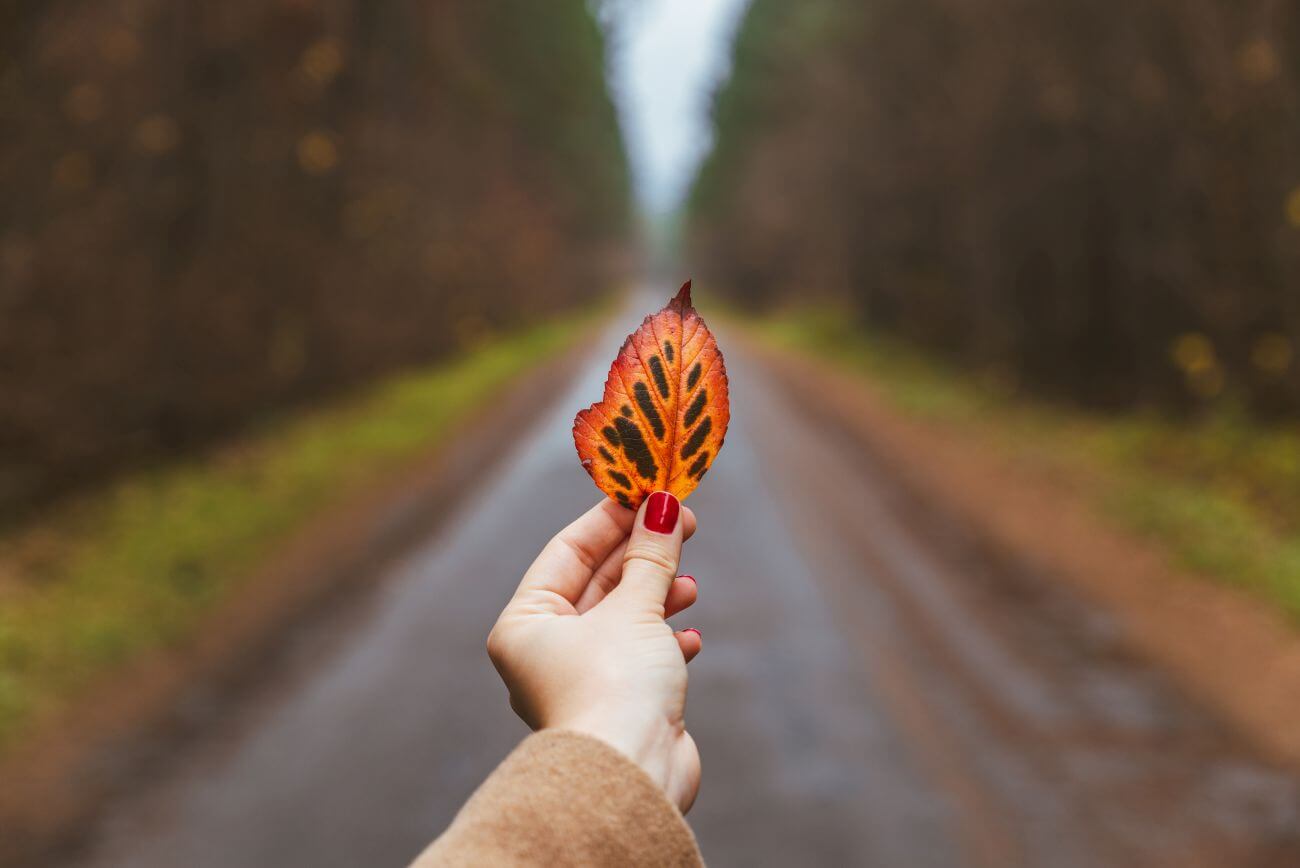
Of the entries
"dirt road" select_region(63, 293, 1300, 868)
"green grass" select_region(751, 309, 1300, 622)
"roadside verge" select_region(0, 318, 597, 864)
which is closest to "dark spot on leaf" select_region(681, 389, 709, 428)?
"dirt road" select_region(63, 293, 1300, 868)

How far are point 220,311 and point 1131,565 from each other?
874 centimetres

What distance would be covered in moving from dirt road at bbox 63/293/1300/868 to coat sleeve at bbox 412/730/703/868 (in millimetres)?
2013

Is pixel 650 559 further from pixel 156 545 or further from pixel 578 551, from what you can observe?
pixel 156 545

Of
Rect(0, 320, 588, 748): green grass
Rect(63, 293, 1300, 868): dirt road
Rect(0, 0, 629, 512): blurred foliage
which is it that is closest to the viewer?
Rect(63, 293, 1300, 868): dirt road

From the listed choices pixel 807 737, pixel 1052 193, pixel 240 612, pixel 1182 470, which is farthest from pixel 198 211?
pixel 1052 193

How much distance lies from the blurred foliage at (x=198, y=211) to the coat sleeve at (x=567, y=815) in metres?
7.22

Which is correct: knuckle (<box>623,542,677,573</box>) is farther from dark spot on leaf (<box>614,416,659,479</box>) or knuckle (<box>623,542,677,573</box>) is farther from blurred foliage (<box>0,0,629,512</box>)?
blurred foliage (<box>0,0,629,512</box>)

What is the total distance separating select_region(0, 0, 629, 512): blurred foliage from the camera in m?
7.96

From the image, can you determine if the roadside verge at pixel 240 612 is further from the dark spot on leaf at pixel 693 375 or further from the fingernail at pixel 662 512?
the dark spot on leaf at pixel 693 375

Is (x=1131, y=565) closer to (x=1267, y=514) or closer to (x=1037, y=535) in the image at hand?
(x=1037, y=535)

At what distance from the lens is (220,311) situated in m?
11.1

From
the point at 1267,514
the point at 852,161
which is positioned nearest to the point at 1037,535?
the point at 1267,514

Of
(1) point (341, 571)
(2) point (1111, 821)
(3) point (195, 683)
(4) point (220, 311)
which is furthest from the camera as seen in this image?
(4) point (220, 311)

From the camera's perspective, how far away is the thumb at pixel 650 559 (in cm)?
87
